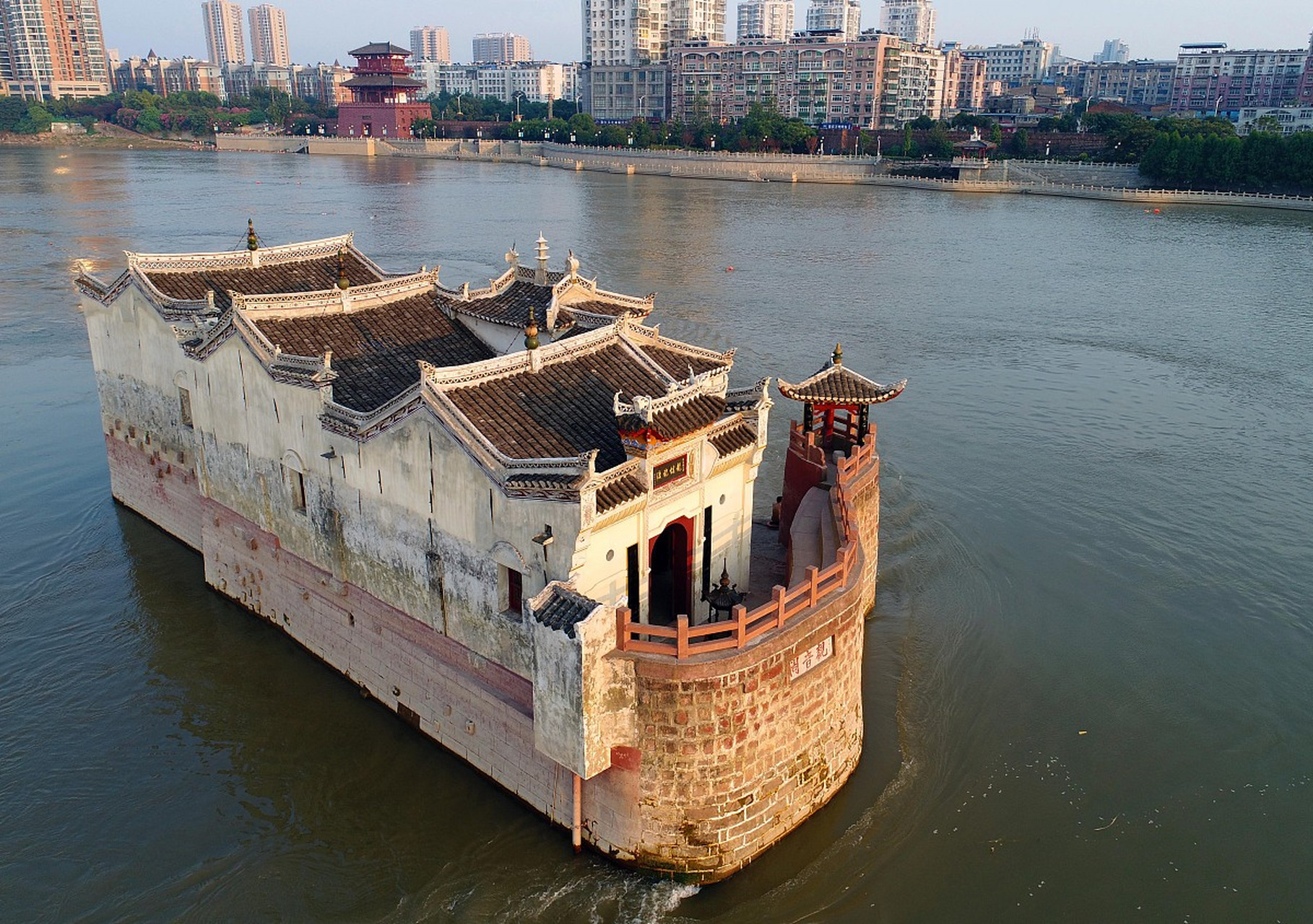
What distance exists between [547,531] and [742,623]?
11.0ft

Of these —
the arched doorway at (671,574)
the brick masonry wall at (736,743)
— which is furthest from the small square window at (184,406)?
the brick masonry wall at (736,743)


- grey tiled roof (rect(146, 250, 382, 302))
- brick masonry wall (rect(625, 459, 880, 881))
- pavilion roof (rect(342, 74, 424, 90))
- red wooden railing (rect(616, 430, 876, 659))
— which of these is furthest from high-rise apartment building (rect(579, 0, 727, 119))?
brick masonry wall (rect(625, 459, 880, 881))

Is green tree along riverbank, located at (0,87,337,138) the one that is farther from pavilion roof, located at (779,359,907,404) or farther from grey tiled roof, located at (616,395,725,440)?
grey tiled roof, located at (616,395,725,440)

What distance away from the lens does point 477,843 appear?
18.0 metres

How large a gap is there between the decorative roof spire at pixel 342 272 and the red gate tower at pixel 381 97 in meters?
152

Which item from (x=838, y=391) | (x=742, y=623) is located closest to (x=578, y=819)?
(x=742, y=623)

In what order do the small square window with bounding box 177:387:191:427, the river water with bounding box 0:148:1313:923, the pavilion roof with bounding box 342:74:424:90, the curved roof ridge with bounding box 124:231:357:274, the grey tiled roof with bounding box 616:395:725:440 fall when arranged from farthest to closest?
the pavilion roof with bounding box 342:74:424:90 < the curved roof ridge with bounding box 124:231:357:274 < the small square window with bounding box 177:387:191:427 < the river water with bounding box 0:148:1313:923 < the grey tiled roof with bounding box 616:395:725:440

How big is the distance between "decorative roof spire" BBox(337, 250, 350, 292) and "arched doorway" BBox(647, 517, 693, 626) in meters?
9.66

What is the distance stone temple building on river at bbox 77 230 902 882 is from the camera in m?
16.1

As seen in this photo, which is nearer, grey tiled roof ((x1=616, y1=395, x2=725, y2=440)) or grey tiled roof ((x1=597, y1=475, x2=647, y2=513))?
grey tiled roof ((x1=597, y1=475, x2=647, y2=513))

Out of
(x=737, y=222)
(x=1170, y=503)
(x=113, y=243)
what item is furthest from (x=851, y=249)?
(x=113, y=243)

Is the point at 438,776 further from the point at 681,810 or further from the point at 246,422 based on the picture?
the point at 246,422

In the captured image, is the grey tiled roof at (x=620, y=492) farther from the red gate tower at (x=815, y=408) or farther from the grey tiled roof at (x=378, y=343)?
the red gate tower at (x=815, y=408)

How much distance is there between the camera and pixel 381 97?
170m
